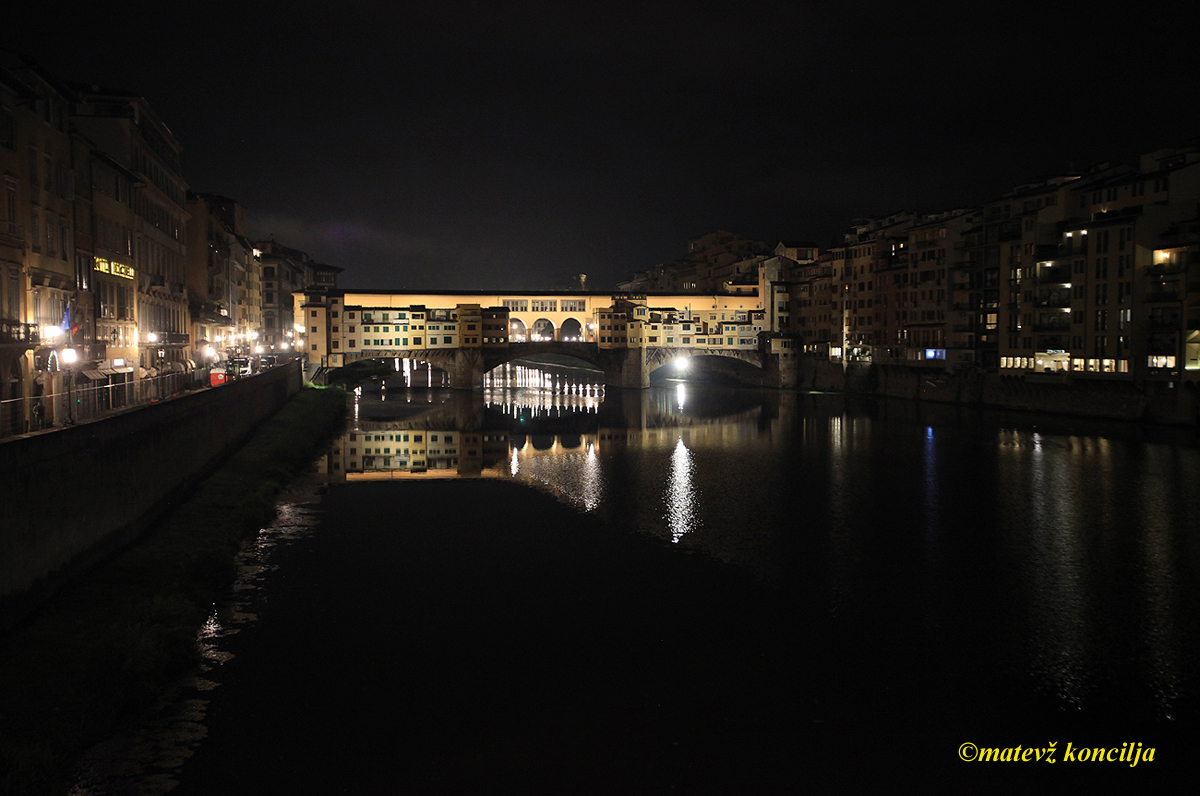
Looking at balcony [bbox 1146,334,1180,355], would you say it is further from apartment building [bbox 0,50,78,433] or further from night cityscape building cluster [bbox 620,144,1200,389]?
apartment building [bbox 0,50,78,433]

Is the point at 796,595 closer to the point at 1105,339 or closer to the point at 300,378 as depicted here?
the point at 1105,339

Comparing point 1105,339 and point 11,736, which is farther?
point 1105,339

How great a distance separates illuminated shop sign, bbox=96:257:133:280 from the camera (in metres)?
24.4

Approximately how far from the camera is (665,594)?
50.5ft

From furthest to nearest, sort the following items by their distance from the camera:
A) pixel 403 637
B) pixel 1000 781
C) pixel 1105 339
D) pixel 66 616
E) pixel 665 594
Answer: pixel 1105 339 < pixel 665 594 < pixel 403 637 < pixel 66 616 < pixel 1000 781

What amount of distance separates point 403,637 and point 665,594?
15.7 feet

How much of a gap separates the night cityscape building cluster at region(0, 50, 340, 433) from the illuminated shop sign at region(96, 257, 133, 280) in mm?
58

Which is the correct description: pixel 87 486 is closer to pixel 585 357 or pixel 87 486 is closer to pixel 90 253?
pixel 90 253

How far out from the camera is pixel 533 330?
252 ft

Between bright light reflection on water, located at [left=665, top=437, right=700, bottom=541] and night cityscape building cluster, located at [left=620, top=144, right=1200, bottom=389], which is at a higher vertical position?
night cityscape building cluster, located at [left=620, top=144, right=1200, bottom=389]

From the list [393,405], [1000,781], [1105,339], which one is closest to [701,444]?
[1105,339]

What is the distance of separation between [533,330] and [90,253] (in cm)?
5394

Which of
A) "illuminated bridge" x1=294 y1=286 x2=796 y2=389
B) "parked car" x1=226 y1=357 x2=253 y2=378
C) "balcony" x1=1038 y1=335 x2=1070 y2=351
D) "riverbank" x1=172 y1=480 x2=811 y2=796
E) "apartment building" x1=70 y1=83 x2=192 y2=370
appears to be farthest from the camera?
"illuminated bridge" x1=294 y1=286 x2=796 y2=389

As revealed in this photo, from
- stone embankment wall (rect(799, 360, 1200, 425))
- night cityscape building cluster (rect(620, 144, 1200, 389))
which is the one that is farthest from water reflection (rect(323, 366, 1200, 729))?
night cityscape building cluster (rect(620, 144, 1200, 389))
